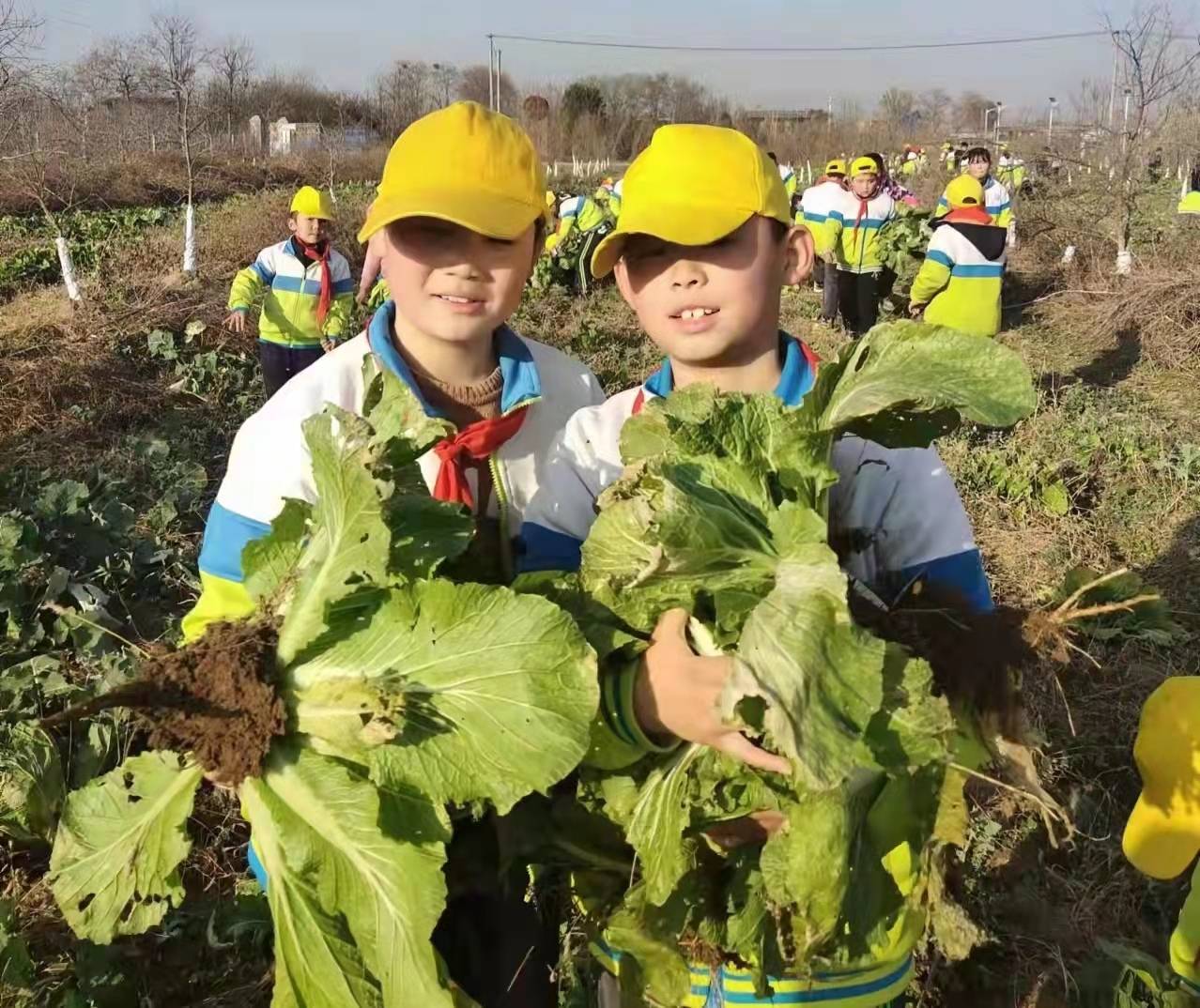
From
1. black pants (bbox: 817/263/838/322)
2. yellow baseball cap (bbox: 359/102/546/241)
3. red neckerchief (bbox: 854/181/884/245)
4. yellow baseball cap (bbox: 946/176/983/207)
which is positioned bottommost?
black pants (bbox: 817/263/838/322)

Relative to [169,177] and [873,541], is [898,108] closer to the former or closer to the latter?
[169,177]

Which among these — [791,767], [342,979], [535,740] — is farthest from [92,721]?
[791,767]

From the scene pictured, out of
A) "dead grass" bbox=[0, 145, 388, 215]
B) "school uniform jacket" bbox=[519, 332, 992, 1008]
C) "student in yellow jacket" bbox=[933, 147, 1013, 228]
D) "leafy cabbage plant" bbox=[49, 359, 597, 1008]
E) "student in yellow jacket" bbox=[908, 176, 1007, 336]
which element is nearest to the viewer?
"leafy cabbage plant" bbox=[49, 359, 597, 1008]

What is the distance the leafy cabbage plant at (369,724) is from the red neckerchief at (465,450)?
42 centimetres

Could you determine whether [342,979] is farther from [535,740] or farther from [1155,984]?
[1155,984]

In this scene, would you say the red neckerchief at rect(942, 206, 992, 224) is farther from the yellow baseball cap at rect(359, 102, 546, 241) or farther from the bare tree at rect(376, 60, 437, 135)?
the bare tree at rect(376, 60, 437, 135)

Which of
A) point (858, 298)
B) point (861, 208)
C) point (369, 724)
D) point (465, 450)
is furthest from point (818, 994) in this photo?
point (858, 298)

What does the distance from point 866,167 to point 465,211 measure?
11.3 metres

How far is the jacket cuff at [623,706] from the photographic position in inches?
64.0

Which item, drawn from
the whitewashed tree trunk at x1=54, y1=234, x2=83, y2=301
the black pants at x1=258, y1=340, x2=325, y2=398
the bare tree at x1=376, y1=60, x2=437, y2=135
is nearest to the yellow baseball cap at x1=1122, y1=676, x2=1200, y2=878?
the black pants at x1=258, y1=340, x2=325, y2=398

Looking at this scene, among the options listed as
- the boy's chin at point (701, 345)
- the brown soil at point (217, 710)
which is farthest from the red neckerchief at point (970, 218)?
the brown soil at point (217, 710)

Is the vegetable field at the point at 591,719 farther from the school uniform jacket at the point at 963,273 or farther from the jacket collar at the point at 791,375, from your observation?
the school uniform jacket at the point at 963,273

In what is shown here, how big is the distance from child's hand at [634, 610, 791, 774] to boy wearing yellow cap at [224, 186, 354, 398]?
7.69 m

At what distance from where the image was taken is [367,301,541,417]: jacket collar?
224 centimetres
